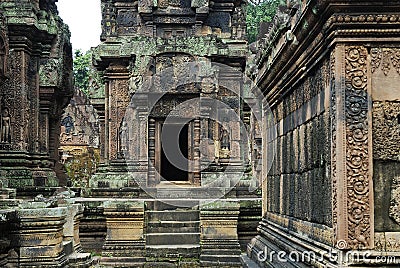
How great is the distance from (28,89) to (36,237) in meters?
7.93

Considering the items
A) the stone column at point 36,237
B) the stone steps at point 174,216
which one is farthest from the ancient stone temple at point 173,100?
the stone column at point 36,237

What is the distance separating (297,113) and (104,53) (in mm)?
10069

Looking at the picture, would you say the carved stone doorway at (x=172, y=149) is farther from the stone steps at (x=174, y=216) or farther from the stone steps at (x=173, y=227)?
the stone steps at (x=173, y=227)

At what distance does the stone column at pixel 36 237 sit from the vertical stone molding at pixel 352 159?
3.67 meters

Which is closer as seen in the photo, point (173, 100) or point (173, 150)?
point (173, 100)

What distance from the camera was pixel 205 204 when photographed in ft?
28.1

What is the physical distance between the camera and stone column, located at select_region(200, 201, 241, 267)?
331 inches

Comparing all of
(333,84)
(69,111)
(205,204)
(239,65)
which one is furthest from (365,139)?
(69,111)

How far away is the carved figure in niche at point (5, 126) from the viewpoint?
1215 centimetres

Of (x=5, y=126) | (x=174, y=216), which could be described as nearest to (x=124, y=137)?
(x=5, y=126)

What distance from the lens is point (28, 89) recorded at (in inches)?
510

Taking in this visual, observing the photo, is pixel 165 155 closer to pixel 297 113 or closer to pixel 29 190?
pixel 29 190

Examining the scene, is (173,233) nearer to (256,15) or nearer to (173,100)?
(173,100)

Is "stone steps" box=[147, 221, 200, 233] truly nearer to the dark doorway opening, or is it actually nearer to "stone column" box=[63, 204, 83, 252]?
"stone column" box=[63, 204, 83, 252]
